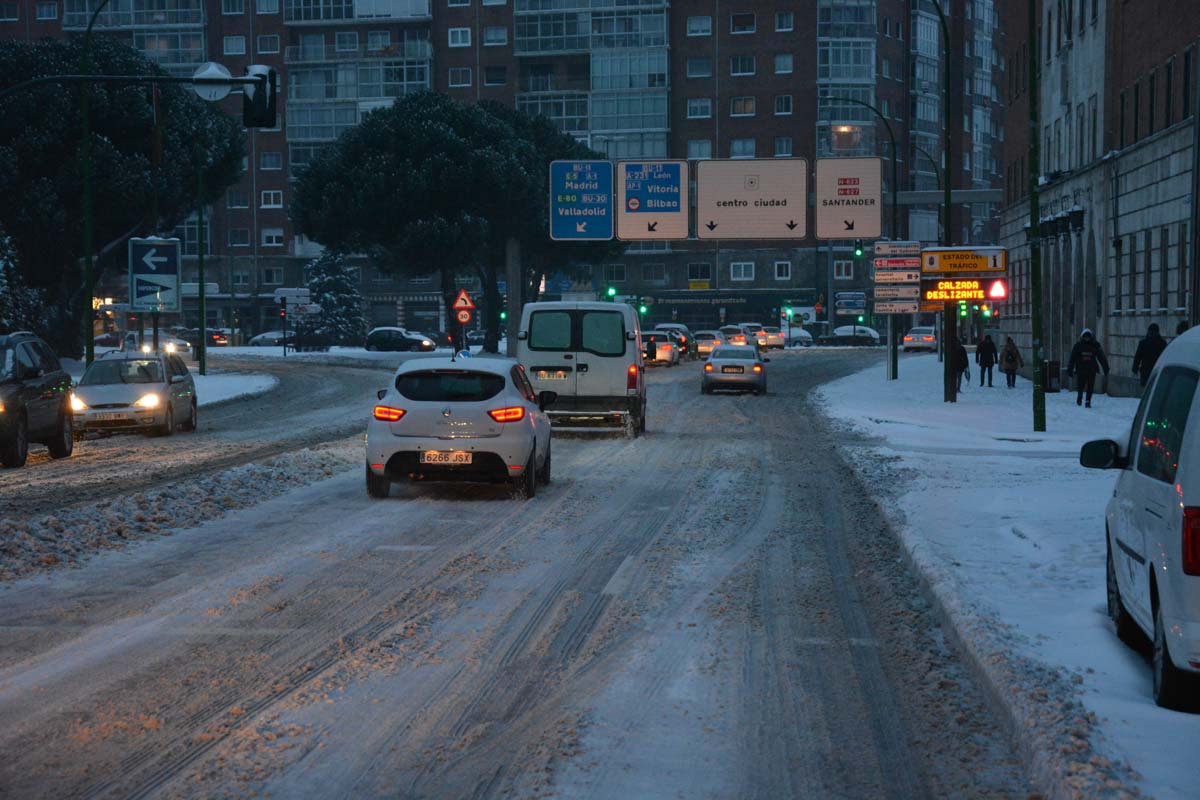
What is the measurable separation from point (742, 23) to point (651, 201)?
55.1m

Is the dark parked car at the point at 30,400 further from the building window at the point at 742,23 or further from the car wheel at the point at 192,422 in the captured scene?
the building window at the point at 742,23

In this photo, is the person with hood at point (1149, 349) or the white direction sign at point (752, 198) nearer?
the person with hood at point (1149, 349)

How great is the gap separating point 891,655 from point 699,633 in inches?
44.7

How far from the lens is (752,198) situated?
42469 millimetres

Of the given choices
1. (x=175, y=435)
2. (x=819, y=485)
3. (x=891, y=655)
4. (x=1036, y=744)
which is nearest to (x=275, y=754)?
(x=1036, y=744)

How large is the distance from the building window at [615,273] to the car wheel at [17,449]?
80.2 m

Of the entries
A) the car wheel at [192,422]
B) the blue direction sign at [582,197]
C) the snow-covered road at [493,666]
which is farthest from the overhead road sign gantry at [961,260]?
the snow-covered road at [493,666]

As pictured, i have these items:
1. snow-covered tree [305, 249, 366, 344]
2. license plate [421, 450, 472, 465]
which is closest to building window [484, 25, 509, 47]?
snow-covered tree [305, 249, 366, 344]

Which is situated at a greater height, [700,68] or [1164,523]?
[700,68]

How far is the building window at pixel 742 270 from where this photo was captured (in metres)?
96.9

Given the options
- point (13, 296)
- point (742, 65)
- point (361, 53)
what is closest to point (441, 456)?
point (13, 296)

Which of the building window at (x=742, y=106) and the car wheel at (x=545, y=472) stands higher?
the building window at (x=742, y=106)

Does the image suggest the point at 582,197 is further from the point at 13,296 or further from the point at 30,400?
the point at 30,400

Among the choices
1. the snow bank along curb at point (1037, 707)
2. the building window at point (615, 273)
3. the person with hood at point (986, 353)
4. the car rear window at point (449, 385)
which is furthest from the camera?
the building window at point (615, 273)
